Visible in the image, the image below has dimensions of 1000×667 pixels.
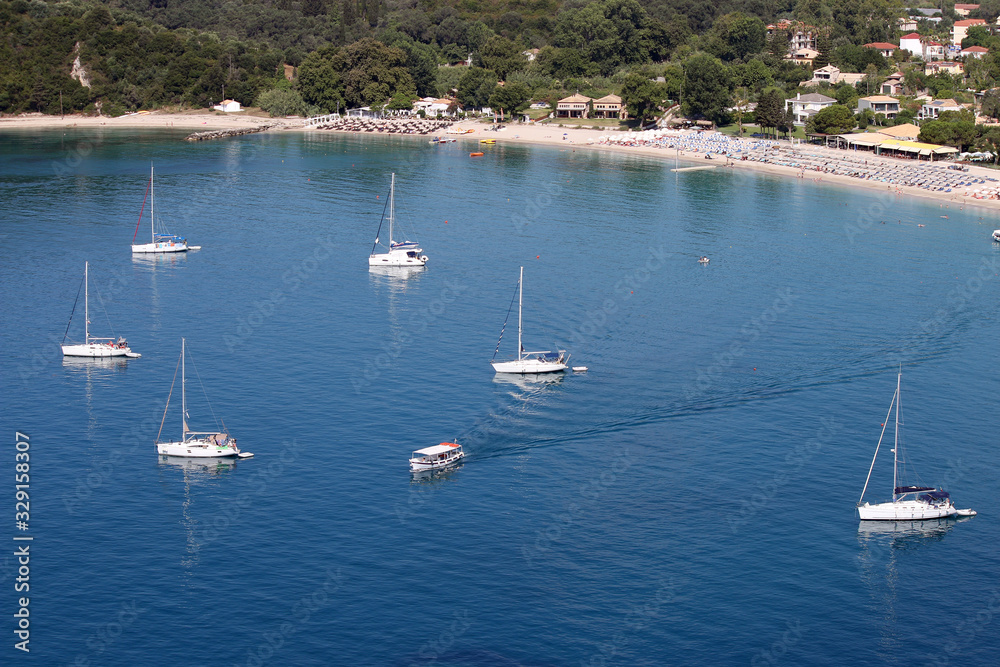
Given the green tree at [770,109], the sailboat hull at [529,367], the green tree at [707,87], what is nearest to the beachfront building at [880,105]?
the green tree at [770,109]

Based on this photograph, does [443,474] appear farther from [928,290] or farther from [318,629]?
[928,290]

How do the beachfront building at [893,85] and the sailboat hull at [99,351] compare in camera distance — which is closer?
the sailboat hull at [99,351]

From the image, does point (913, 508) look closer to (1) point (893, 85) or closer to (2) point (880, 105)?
(2) point (880, 105)

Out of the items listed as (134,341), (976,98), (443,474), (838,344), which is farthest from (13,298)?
(976,98)

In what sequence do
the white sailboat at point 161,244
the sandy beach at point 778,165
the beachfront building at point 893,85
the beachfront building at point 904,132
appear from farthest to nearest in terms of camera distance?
the beachfront building at point 893,85, the beachfront building at point 904,132, the sandy beach at point 778,165, the white sailboat at point 161,244

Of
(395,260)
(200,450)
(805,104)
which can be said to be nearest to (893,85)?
(805,104)

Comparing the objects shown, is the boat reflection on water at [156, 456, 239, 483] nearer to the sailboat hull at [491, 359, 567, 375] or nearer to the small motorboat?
the small motorboat

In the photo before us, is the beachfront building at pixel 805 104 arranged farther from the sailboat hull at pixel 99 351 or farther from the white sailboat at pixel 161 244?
the sailboat hull at pixel 99 351
